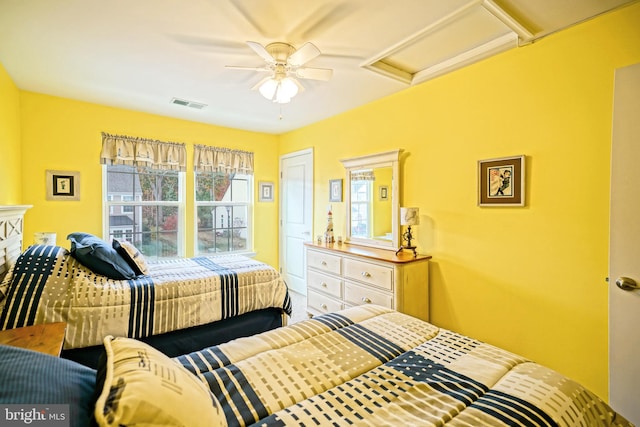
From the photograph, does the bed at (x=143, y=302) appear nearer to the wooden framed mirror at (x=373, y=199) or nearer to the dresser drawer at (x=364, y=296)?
the dresser drawer at (x=364, y=296)

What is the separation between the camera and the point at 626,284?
1611 mm

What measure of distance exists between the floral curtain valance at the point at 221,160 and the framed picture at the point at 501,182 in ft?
11.0

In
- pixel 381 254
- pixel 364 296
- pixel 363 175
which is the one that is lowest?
pixel 364 296

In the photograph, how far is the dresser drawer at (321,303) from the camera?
316 centimetres

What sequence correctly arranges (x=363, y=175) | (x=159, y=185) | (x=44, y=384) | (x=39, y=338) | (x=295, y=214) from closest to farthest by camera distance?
(x=44, y=384) → (x=39, y=338) → (x=363, y=175) → (x=159, y=185) → (x=295, y=214)

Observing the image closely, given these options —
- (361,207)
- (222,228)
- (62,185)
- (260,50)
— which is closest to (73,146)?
(62,185)

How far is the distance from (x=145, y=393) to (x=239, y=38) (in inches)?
88.1

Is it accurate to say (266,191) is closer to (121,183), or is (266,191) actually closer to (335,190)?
(335,190)

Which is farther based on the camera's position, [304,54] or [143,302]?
[143,302]

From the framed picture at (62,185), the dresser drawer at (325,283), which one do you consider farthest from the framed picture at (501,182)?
the framed picture at (62,185)

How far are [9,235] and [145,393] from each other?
2.39 metres

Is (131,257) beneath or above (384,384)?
above

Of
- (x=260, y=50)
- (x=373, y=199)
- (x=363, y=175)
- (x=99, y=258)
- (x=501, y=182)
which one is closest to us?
(x=260, y=50)

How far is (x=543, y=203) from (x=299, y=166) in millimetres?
3253
